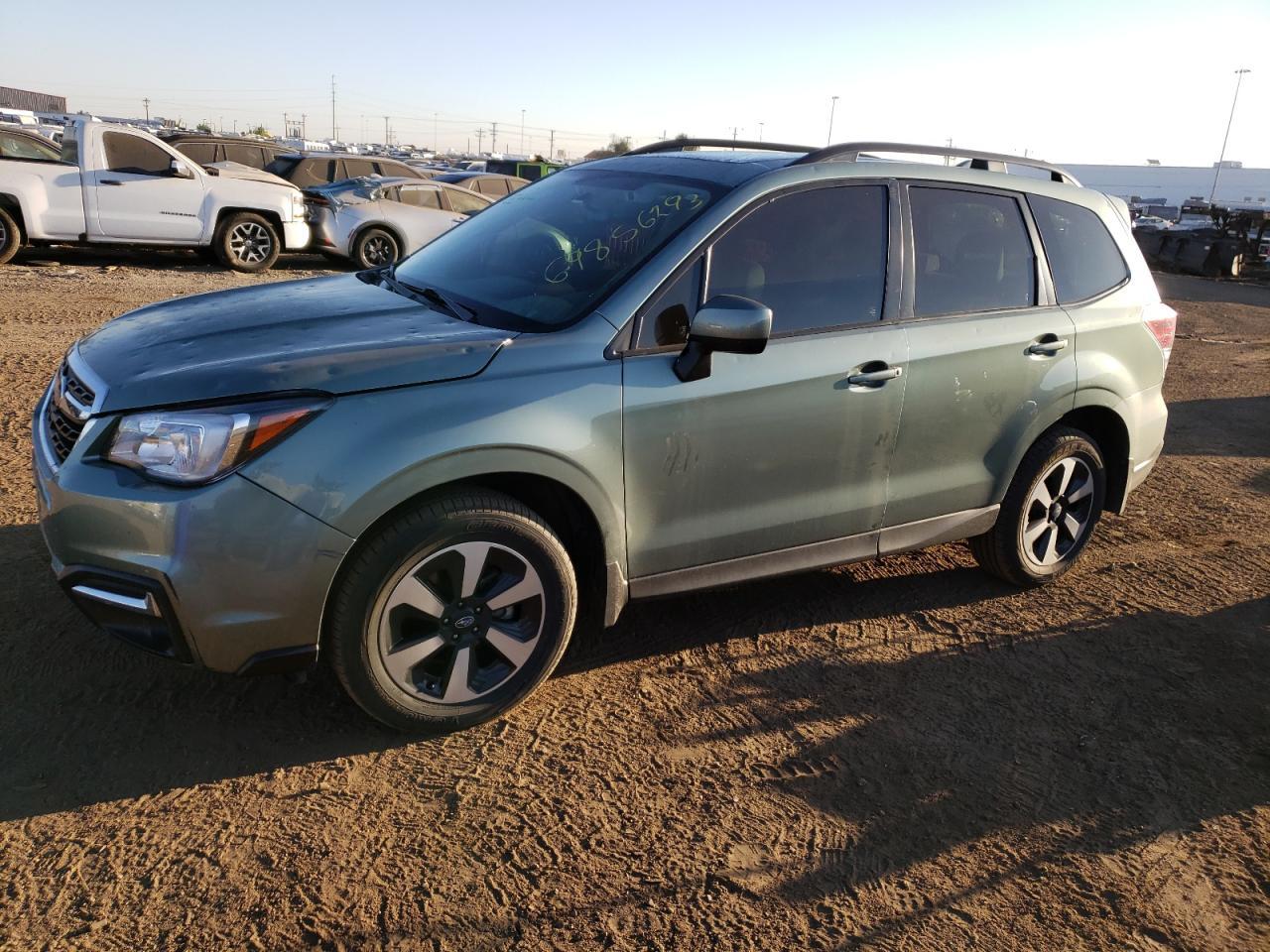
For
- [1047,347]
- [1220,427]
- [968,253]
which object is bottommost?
[1220,427]

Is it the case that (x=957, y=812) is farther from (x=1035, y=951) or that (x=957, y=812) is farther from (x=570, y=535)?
(x=570, y=535)

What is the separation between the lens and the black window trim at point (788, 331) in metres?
3.32

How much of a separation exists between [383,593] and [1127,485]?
364 centimetres

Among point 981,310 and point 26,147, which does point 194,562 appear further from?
point 26,147

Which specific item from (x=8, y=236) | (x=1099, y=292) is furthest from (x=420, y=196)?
(x=1099, y=292)

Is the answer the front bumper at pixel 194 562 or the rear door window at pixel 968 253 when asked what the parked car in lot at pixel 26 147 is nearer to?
the front bumper at pixel 194 562

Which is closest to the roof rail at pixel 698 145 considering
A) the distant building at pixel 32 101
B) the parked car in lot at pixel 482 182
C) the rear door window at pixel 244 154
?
the parked car in lot at pixel 482 182

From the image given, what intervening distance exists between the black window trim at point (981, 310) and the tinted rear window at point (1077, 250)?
0.16 ft

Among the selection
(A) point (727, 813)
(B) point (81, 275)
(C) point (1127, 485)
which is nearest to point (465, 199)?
(B) point (81, 275)

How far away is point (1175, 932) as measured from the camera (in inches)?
105

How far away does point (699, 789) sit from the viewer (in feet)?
10.2

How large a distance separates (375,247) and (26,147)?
432cm

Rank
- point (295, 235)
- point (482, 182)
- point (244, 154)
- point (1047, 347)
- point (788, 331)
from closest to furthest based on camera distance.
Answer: point (788, 331)
point (1047, 347)
point (295, 235)
point (482, 182)
point (244, 154)

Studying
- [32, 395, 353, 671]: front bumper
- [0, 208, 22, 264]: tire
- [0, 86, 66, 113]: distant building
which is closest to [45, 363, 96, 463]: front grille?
[32, 395, 353, 671]: front bumper
